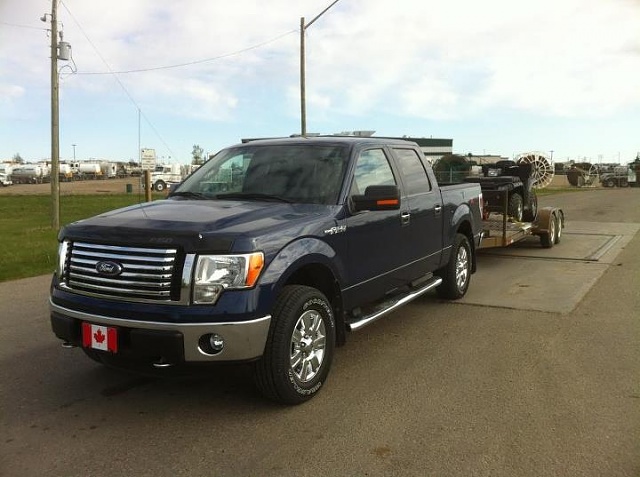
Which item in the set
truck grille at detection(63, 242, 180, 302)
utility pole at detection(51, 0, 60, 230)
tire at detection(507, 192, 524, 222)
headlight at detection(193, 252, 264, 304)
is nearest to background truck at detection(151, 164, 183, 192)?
utility pole at detection(51, 0, 60, 230)

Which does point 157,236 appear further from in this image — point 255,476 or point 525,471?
point 525,471

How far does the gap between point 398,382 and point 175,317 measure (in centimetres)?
184

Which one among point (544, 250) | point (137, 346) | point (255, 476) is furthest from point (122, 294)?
point (544, 250)

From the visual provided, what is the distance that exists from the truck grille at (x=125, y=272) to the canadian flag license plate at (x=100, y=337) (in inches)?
8.3

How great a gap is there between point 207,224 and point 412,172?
290 cm

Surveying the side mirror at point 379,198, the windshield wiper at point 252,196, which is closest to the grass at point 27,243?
the windshield wiper at point 252,196

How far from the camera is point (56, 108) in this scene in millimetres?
16422

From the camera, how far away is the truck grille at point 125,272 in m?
3.68

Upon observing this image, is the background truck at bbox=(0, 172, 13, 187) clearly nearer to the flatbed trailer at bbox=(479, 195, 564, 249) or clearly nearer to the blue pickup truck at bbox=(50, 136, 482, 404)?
the flatbed trailer at bbox=(479, 195, 564, 249)

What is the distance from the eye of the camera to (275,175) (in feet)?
16.6

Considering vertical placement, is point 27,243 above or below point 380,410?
above

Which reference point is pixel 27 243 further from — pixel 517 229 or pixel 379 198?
pixel 379 198

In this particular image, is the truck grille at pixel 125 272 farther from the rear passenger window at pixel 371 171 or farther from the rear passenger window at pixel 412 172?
the rear passenger window at pixel 412 172

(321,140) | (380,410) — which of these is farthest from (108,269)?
(321,140)
